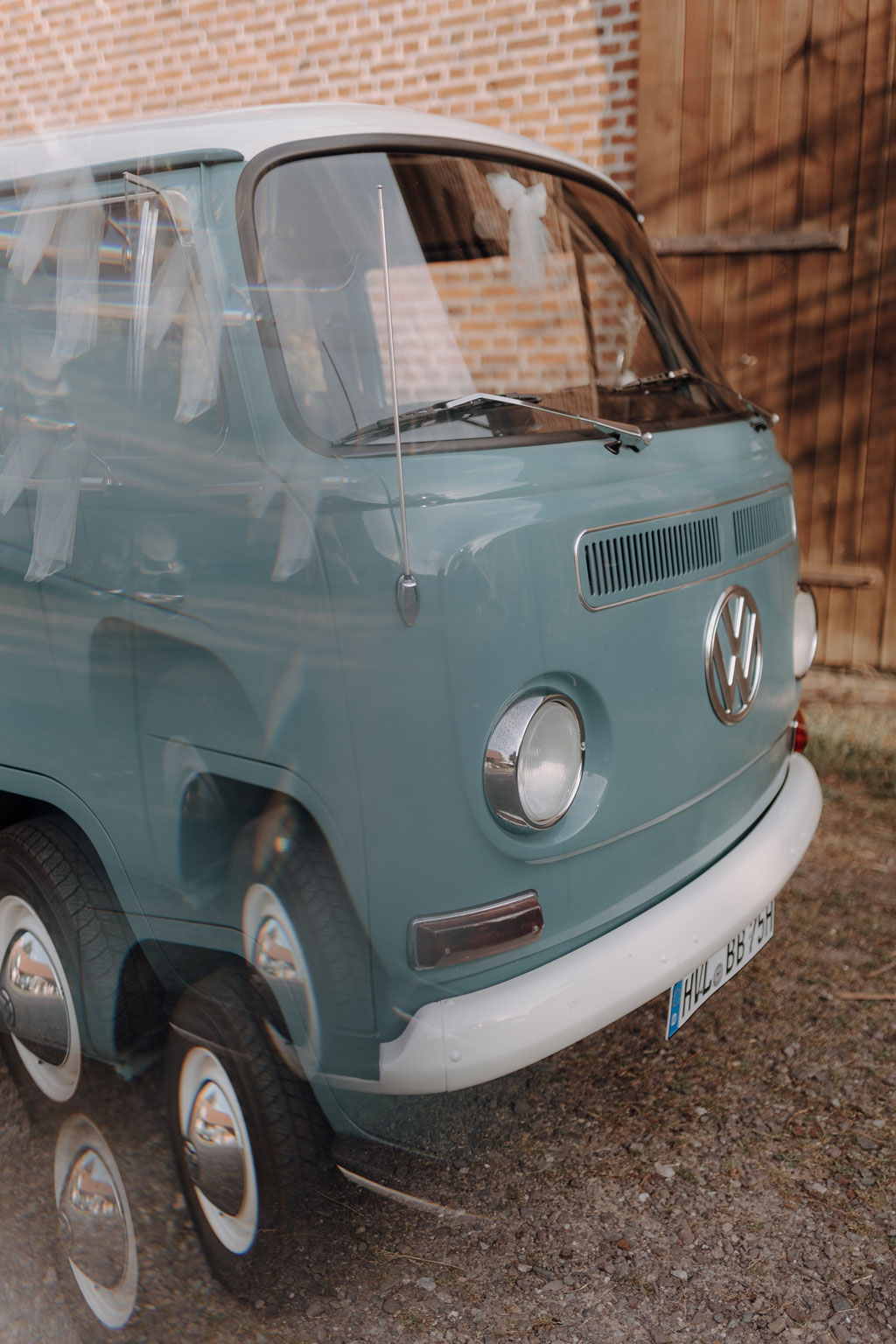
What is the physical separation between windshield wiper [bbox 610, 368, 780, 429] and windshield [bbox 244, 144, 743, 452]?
0.5 inches

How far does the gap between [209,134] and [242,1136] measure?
1865 mm

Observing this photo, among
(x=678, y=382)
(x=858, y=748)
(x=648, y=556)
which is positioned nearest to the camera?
(x=648, y=556)

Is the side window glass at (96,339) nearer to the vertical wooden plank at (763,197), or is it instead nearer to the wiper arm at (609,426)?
the wiper arm at (609,426)

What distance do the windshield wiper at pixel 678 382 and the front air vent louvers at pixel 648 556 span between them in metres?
0.58

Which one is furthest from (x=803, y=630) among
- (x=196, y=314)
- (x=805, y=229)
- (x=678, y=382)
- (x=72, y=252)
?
(x=805, y=229)

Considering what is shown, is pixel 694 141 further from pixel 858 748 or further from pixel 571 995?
pixel 571 995

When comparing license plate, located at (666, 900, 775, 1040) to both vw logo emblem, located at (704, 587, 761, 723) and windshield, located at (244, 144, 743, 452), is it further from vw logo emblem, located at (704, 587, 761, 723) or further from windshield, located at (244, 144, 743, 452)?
windshield, located at (244, 144, 743, 452)

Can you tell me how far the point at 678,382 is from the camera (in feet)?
9.37

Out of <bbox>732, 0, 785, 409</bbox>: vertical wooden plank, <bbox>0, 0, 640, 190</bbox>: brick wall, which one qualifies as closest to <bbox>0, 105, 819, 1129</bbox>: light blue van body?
<bbox>0, 0, 640, 190</bbox>: brick wall

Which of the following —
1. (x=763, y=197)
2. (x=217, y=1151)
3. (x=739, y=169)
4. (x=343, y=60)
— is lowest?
(x=217, y=1151)

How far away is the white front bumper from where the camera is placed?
6.04ft

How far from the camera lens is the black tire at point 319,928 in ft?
6.21

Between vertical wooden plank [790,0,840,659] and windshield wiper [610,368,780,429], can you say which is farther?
vertical wooden plank [790,0,840,659]

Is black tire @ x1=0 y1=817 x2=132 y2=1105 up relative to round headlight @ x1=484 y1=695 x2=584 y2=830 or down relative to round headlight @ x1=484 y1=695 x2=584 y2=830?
down
